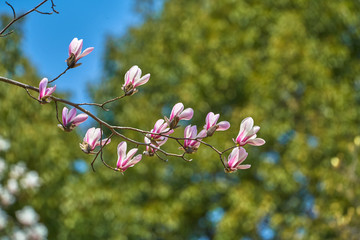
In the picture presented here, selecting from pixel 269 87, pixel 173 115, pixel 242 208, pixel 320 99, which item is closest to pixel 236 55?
pixel 269 87

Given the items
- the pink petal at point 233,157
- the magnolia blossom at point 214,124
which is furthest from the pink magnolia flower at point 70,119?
the pink petal at point 233,157

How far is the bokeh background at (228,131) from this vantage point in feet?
32.6

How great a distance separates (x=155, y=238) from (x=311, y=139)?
338 cm

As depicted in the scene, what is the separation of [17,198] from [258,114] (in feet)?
16.1

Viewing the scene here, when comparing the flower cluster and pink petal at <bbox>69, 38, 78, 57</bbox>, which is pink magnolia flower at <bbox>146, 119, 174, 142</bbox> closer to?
the flower cluster

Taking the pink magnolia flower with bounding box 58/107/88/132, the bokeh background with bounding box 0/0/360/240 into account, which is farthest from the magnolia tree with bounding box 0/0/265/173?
the bokeh background with bounding box 0/0/360/240

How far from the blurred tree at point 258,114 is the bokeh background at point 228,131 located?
0.02 m

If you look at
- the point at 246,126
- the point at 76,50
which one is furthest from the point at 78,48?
the point at 246,126

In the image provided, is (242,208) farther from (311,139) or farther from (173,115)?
(173,115)

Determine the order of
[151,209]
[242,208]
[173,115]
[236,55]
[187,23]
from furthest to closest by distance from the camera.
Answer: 1. [187,23]
2. [236,55]
3. [151,209]
4. [242,208]
5. [173,115]

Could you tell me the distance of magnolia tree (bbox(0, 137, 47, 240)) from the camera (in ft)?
32.4

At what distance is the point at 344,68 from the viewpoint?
36.2 ft

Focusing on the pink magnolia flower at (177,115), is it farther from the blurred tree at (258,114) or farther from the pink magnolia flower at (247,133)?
the blurred tree at (258,114)

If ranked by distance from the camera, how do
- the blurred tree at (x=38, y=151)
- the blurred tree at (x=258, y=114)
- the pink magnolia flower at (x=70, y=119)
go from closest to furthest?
1. the pink magnolia flower at (x=70, y=119)
2. the blurred tree at (x=258, y=114)
3. the blurred tree at (x=38, y=151)
